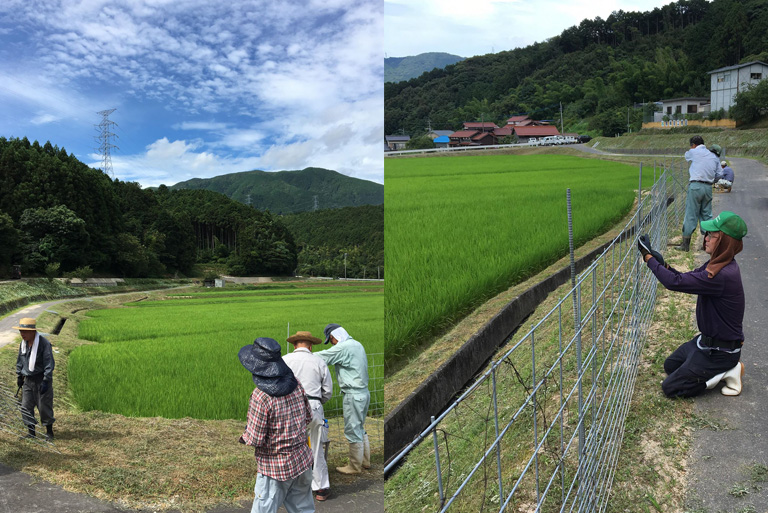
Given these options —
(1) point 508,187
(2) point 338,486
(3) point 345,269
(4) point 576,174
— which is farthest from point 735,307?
(4) point 576,174

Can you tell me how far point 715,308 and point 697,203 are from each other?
2822 millimetres

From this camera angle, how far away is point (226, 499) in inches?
163

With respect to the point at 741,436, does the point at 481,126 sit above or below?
above

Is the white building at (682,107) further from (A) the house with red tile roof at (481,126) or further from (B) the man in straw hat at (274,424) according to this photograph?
(B) the man in straw hat at (274,424)

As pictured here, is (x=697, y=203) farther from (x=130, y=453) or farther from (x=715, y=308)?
(x=130, y=453)

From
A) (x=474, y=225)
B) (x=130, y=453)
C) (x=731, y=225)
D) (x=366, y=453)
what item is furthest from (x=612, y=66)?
(x=130, y=453)

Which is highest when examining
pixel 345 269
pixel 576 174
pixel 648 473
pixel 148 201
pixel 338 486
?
pixel 576 174

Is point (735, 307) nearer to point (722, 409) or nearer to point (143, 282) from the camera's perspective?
point (722, 409)

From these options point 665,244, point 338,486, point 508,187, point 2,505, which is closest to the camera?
point 2,505

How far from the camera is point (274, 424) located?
2648 mm

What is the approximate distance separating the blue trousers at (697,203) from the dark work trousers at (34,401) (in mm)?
6048

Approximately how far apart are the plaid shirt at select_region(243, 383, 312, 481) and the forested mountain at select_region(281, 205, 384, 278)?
187 inches

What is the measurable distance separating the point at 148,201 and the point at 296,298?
2.45m

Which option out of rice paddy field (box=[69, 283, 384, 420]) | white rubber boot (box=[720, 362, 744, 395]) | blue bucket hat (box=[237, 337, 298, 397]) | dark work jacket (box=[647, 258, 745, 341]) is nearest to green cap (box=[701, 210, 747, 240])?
dark work jacket (box=[647, 258, 745, 341])
